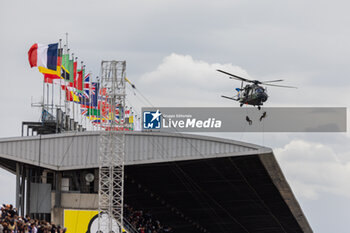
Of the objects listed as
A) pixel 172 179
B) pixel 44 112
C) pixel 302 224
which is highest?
pixel 44 112

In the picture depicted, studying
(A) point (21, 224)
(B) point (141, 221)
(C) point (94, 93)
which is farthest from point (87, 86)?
(A) point (21, 224)

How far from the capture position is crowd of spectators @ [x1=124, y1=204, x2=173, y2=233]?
71125 mm

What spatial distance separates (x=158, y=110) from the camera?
Result: 8181 centimetres

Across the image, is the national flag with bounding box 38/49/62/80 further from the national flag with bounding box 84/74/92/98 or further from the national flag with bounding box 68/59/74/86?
the national flag with bounding box 84/74/92/98

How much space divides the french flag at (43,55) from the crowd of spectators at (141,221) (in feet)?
47.6

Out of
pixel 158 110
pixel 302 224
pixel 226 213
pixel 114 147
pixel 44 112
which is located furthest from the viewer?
pixel 302 224

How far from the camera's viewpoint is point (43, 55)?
214 ft

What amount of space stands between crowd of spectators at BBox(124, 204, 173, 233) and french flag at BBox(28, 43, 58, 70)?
47.6 feet

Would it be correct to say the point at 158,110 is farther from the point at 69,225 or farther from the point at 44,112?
the point at 69,225

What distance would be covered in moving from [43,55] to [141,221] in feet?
62.8

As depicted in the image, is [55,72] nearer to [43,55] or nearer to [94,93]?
[43,55]

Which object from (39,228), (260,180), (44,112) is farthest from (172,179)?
(39,228)

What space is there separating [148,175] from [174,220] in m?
21.6

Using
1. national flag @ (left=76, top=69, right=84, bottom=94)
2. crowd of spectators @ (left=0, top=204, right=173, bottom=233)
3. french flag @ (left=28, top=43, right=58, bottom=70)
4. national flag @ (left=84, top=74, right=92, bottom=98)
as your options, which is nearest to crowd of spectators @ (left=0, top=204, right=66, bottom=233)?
crowd of spectators @ (left=0, top=204, right=173, bottom=233)
